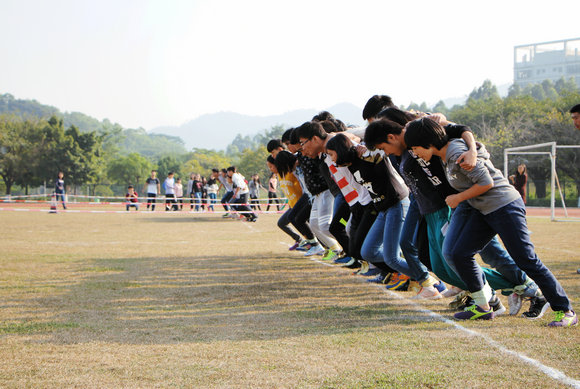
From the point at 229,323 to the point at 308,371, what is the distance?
1.62m

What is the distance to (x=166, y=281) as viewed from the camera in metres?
7.32

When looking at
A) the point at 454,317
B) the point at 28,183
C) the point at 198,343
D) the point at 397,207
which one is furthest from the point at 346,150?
the point at 28,183

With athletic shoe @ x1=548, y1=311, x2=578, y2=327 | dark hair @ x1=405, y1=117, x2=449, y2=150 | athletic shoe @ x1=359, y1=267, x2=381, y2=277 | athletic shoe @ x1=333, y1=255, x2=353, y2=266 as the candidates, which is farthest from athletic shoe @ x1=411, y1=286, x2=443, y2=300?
athletic shoe @ x1=333, y1=255, x2=353, y2=266

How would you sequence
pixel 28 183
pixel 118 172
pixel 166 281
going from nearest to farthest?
pixel 166 281 < pixel 28 183 < pixel 118 172

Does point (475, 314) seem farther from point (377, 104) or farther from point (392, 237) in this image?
point (377, 104)

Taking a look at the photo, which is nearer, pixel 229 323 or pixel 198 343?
pixel 198 343

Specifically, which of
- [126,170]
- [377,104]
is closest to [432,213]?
[377,104]

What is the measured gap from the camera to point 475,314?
15.4 ft

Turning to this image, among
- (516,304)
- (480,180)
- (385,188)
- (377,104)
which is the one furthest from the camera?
(377,104)

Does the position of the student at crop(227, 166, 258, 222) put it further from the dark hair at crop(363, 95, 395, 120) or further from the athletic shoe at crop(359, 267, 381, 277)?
the dark hair at crop(363, 95, 395, 120)

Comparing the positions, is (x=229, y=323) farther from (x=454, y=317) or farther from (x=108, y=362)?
(x=454, y=317)

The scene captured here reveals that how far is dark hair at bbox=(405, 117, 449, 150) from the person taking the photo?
13.9 ft

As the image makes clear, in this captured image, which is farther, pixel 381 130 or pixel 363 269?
pixel 363 269

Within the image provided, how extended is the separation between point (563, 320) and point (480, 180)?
135 cm
